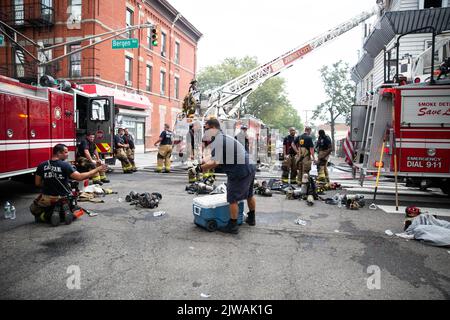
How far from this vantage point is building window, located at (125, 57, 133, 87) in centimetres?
2316

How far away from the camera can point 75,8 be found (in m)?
20.2

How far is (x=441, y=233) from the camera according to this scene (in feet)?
14.5

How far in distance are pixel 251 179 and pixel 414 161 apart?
427 centimetres

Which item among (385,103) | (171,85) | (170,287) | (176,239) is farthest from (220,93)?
(171,85)

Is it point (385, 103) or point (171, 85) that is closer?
point (385, 103)

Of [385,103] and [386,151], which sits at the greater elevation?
[385,103]

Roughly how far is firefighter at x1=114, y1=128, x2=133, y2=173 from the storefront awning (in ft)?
23.2

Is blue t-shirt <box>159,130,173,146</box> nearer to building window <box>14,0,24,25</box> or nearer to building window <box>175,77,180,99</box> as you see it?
building window <box>14,0,24,25</box>

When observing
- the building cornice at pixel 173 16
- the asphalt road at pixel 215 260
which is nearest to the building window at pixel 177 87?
the building cornice at pixel 173 16

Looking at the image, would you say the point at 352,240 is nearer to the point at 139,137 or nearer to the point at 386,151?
the point at 386,151

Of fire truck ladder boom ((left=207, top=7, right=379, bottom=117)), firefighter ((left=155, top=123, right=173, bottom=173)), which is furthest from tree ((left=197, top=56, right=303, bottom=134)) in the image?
firefighter ((left=155, top=123, right=173, bottom=173))

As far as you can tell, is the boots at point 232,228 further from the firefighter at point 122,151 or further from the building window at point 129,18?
the building window at point 129,18
